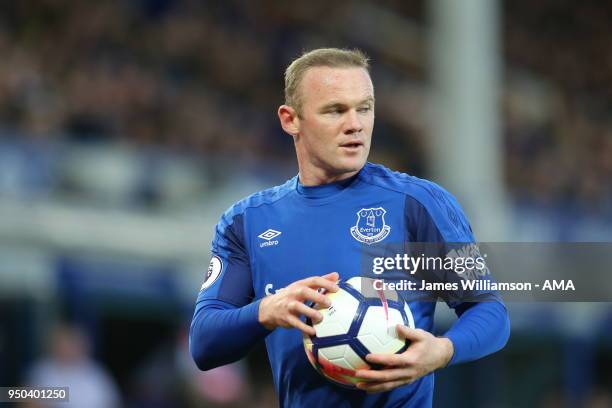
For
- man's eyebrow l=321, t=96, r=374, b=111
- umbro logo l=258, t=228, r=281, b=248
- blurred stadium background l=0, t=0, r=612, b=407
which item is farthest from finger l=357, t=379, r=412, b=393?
blurred stadium background l=0, t=0, r=612, b=407

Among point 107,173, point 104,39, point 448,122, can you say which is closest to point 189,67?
point 104,39

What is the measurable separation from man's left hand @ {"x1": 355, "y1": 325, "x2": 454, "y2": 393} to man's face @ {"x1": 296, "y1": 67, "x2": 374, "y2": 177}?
2.46 ft

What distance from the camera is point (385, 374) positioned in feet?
13.3

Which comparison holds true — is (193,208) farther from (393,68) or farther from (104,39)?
(393,68)

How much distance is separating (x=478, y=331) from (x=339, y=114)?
0.91m

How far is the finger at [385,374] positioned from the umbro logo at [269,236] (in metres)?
0.68

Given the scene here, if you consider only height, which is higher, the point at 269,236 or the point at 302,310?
the point at 269,236

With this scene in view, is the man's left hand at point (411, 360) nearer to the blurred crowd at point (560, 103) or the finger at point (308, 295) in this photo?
the finger at point (308, 295)

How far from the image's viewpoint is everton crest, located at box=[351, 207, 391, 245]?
4504 mm

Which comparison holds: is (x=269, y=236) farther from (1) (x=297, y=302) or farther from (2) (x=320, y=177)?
(1) (x=297, y=302)

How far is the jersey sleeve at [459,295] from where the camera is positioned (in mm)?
4227

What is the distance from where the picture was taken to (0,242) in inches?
461

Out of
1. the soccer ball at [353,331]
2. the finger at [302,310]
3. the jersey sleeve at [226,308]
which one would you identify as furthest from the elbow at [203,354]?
the finger at [302,310]

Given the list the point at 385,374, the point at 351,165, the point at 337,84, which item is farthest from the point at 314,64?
the point at 385,374
